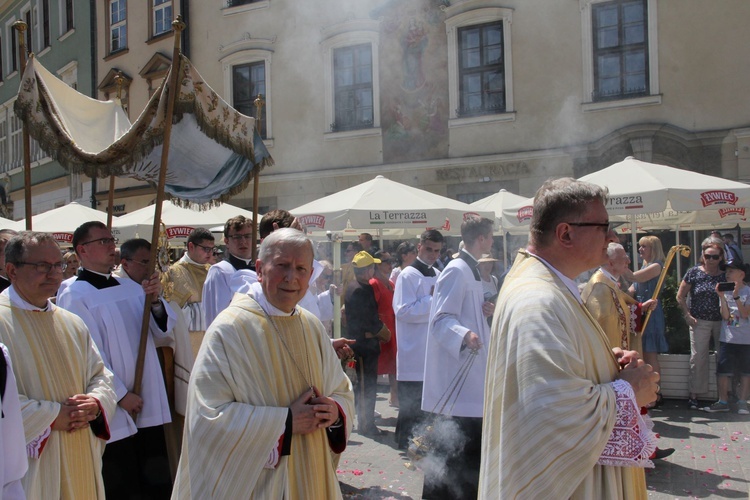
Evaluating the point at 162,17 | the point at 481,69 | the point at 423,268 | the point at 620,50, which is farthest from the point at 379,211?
the point at 162,17

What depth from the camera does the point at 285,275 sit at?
263 cm

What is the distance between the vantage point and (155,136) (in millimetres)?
4109

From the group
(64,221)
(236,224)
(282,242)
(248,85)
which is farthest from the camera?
(248,85)

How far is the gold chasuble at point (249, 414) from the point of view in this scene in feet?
7.96

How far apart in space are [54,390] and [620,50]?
12726 mm

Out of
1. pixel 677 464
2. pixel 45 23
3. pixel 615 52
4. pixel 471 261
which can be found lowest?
pixel 677 464

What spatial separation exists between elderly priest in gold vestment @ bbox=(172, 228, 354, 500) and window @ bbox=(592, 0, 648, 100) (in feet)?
39.7

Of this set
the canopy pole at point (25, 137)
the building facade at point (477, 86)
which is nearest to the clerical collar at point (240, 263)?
the canopy pole at point (25, 137)

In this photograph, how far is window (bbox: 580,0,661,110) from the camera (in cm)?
1322

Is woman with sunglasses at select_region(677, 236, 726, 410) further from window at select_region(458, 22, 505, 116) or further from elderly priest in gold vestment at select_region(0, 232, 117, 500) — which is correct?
window at select_region(458, 22, 505, 116)

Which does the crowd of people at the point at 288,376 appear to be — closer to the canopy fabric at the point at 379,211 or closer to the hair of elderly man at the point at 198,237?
the hair of elderly man at the point at 198,237

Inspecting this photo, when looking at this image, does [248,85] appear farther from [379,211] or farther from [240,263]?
[240,263]

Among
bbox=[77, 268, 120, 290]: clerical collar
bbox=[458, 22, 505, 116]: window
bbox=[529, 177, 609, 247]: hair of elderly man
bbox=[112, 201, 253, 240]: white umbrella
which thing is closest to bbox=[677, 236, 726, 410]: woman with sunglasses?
bbox=[529, 177, 609, 247]: hair of elderly man

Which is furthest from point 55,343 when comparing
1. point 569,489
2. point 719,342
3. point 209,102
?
point 719,342
